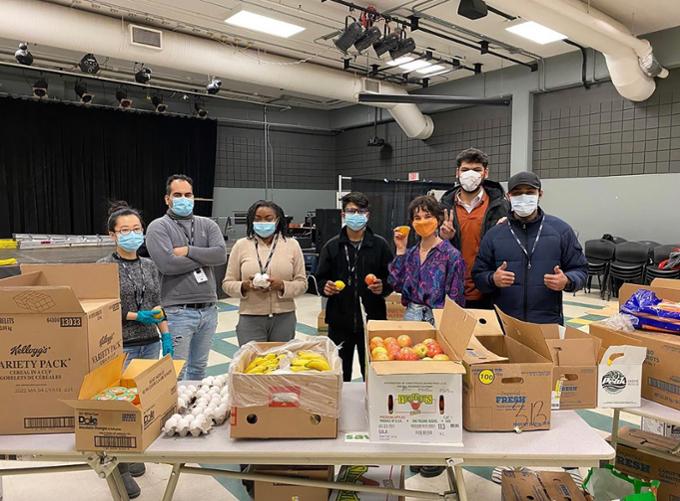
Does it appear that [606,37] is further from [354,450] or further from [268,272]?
[354,450]

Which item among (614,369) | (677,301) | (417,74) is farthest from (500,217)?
→ (417,74)

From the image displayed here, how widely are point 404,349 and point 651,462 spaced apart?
1.30m

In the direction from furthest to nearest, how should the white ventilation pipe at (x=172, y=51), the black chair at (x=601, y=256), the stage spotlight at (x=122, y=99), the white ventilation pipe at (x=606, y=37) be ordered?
the stage spotlight at (x=122, y=99), the black chair at (x=601, y=256), the white ventilation pipe at (x=172, y=51), the white ventilation pipe at (x=606, y=37)

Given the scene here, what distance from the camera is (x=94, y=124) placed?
9.38 m

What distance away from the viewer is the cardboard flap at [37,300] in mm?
1552

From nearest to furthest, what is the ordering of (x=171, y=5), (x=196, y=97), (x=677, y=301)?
(x=677, y=301), (x=171, y=5), (x=196, y=97)

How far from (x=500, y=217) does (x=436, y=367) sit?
1.53 m

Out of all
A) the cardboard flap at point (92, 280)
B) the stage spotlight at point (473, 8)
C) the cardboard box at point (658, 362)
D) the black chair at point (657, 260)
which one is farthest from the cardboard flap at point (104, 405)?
the black chair at point (657, 260)

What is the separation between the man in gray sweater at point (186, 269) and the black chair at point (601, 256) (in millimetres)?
6436

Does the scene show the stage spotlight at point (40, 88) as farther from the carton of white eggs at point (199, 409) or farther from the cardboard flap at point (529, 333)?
the cardboard flap at point (529, 333)

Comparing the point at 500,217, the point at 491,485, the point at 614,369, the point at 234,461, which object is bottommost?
the point at 491,485

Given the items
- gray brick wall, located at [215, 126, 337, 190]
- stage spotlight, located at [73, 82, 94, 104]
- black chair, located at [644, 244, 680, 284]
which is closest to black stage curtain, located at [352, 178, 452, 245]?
black chair, located at [644, 244, 680, 284]

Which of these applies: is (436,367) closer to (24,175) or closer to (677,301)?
(677,301)

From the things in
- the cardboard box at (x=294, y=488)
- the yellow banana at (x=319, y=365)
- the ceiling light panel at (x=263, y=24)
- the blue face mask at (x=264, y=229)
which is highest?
the ceiling light panel at (x=263, y=24)
